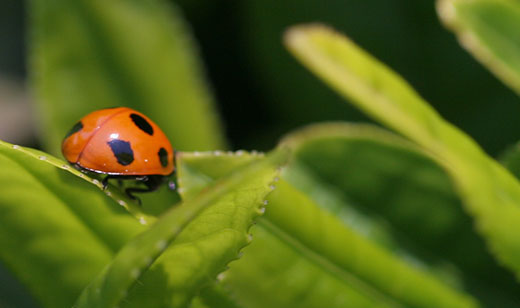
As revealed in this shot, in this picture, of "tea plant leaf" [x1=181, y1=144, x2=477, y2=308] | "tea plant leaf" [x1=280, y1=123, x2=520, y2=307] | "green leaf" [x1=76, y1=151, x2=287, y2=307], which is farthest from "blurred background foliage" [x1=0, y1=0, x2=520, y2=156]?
"green leaf" [x1=76, y1=151, x2=287, y2=307]

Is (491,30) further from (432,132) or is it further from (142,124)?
(142,124)

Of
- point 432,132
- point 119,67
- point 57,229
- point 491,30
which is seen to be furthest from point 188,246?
point 119,67

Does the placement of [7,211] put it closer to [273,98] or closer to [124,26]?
[124,26]

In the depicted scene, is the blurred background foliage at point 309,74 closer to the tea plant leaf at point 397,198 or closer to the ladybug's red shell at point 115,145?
the tea plant leaf at point 397,198

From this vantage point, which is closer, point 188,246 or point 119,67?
point 188,246

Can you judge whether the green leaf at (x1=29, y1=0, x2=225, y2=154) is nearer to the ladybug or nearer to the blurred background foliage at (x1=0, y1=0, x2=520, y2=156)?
the blurred background foliage at (x1=0, y1=0, x2=520, y2=156)

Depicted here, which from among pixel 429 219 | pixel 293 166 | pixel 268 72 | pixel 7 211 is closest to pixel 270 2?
pixel 268 72
